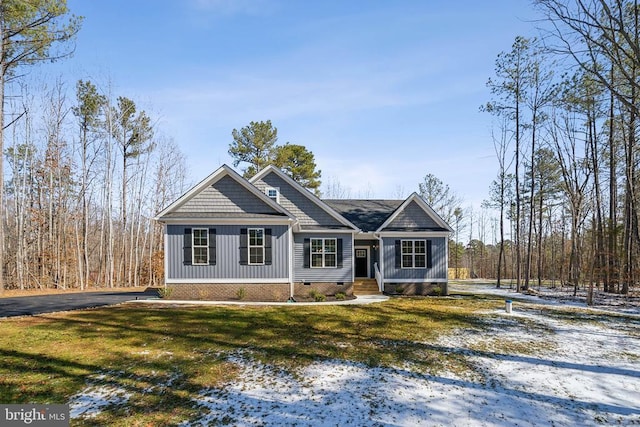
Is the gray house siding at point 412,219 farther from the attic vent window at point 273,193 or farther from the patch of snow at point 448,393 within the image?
the patch of snow at point 448,393

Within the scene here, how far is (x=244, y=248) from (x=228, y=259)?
0.85 m

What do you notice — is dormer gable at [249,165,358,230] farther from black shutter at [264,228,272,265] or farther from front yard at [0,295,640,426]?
front yard at [0,295,640,426]

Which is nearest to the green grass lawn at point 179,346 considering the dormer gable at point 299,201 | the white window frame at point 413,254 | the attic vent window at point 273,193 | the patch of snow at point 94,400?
the patch of snow at point 94,400

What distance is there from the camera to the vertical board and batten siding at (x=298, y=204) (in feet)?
54.9

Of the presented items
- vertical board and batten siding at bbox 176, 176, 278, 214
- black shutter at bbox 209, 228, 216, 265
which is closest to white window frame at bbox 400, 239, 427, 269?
vertical board and batten siding at bbox 176, 176, 278, 214

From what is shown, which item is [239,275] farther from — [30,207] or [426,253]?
[30,207]

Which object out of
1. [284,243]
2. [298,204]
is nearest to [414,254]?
[298,204]

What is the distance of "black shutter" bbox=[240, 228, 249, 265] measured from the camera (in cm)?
1448

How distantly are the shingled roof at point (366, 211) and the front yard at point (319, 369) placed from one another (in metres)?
8.40

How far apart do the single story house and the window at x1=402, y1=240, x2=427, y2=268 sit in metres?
0.05

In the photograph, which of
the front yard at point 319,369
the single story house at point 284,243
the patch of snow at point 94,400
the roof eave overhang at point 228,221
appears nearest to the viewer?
the patch of snow at point 94,400

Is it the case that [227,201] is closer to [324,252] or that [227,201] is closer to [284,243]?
[284,243]

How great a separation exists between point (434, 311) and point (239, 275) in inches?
328

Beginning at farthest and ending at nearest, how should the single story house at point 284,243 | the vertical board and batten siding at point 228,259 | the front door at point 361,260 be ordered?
1. the front door at point 361,260
2. the single story house at point 284,243
3. the vertical board and batten siding at point 228,259
